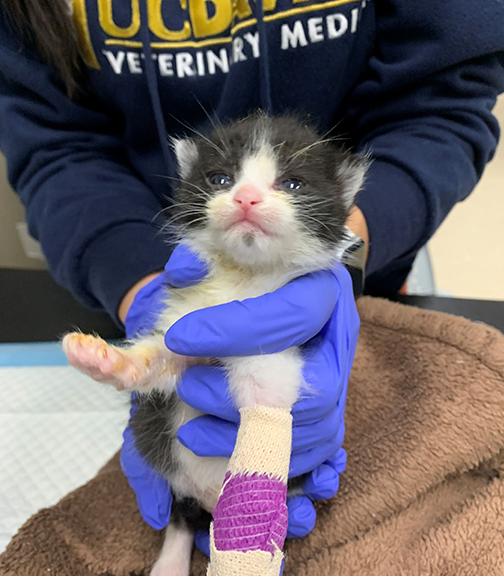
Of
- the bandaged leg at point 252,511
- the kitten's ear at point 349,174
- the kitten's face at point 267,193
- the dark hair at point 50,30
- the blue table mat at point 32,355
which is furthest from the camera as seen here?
the blue table mat at point 32,355

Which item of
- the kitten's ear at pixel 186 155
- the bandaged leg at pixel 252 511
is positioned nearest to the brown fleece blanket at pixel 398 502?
the bandaged leg at pixel 252 511

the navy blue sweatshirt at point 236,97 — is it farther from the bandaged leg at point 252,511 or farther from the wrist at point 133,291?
the bandaged leg at point 252,511

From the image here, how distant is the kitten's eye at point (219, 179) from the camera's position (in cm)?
73

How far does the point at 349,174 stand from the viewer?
2.71 ft

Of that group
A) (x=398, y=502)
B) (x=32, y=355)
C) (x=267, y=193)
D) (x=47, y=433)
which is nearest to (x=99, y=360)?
(x=267, y=193)

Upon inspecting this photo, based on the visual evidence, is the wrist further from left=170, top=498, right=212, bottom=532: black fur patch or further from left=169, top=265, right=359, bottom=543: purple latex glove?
left=170, top=498, right=212, bottom=532: black fur patch

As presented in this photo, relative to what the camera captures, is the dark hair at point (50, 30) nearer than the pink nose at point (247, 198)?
No

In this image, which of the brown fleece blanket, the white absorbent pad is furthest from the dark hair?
the brown fleece blanket

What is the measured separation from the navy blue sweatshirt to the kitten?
1.20 feet

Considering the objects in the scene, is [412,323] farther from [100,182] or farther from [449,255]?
[449,255]

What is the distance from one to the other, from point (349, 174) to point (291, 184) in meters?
0.17

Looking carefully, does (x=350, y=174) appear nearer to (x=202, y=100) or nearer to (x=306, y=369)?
(x=306, y=369)

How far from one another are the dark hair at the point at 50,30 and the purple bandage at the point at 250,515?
1243 mm

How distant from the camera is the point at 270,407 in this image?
67 cm
